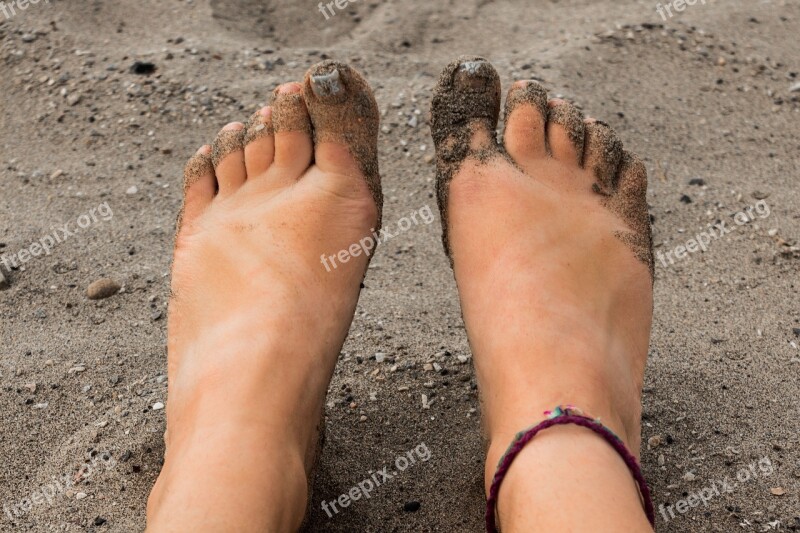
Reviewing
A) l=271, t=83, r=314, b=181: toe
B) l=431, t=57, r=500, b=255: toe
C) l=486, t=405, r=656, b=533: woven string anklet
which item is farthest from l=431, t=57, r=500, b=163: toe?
l=486, t=405, r=656, b=533: woven string anklet

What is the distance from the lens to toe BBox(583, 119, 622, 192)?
203cm

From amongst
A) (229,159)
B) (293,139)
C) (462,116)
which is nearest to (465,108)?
(462,116)

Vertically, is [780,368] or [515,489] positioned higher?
[515,489]

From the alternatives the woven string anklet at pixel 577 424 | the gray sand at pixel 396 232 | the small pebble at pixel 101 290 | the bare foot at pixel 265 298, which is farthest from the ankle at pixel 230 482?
the small pebble at pixel 101 290

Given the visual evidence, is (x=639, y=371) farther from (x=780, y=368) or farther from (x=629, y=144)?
(x=629, y=144)

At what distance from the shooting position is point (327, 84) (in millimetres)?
1926

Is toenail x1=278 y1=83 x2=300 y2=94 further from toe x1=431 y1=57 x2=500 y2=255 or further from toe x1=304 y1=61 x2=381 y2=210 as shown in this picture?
toe x1=431 y1=57 x2=500 y2=255

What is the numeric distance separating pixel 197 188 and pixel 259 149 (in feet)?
0.60

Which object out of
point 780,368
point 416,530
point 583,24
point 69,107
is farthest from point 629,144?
point 69,107

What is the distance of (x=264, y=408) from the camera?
1.57 meters

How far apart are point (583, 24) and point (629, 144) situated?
0.70 metres

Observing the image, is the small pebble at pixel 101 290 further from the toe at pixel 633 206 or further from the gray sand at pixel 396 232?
the toe at pixel 633 206

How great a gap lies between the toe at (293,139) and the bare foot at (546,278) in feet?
1.03

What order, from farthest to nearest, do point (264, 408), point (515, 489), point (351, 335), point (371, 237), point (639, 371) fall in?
point (351, 335) < point (371, 237) < point (639, 371) < point (264, 408) < point (515, 489)
